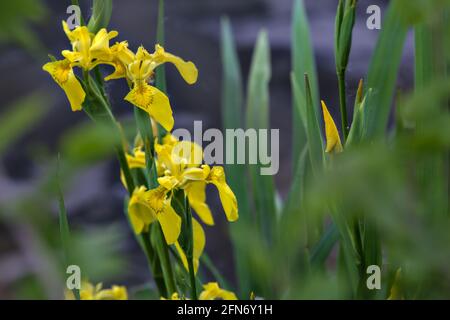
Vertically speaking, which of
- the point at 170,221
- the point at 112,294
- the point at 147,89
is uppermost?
the point at 147,89

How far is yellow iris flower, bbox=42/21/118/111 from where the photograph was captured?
1.90ft

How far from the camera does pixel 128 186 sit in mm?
662

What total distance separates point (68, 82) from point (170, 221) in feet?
0.46

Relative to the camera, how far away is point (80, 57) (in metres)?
0.58

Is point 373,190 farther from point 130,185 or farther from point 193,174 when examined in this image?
point 130,185

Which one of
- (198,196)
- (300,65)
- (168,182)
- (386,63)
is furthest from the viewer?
(300,65)

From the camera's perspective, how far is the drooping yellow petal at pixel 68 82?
0.58 meters

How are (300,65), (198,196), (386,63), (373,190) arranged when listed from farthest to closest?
(300,65), (386,63), (198,196), (373,190)

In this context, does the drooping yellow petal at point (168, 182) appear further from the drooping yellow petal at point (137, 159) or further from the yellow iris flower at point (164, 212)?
the drooping yellow petal at point (137, 159)

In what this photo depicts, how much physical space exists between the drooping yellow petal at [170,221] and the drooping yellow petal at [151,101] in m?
0.07

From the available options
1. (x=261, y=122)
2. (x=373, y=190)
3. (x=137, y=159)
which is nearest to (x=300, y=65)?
(x=261, y=122)

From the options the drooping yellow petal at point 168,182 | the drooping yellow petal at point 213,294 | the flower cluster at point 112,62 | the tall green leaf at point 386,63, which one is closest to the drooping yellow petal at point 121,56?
the flower cluster at point 112,62

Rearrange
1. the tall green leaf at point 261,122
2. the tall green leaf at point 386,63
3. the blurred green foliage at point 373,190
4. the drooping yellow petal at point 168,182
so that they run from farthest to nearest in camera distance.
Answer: the tall green leaf at point 261,122 < the tall green leaf at point 386,63 < the drooping yellow petal at point 168,182 < the blurred green foliage at point 373,190

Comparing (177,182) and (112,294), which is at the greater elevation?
(177,182)
